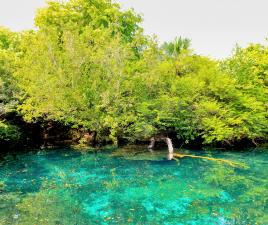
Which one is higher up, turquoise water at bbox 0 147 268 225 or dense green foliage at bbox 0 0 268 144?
dense green foliage at bbox 0 0 268 144

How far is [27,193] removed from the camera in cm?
1325

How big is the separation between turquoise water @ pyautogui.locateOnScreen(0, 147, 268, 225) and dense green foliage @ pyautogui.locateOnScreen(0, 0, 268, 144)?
2532mm

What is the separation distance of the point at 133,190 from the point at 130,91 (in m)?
11.0

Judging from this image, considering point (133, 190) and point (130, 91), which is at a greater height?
point (130, 91)

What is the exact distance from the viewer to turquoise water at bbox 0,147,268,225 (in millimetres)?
10602

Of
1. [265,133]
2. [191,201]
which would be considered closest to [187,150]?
[265,133]

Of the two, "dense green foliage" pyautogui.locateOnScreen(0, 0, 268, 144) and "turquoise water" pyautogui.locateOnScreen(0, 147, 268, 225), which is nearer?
"turquoise water" pyautogui.locateOnScreen(0, 147, 268, 225)

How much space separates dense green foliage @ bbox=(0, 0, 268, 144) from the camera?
22.1 metres

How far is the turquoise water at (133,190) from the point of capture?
10.6 metres

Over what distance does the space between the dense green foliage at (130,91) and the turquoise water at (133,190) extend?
2532 millimetres

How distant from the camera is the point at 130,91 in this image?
23.6 m

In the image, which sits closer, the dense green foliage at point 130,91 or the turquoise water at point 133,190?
the turquoise water at point 133,190

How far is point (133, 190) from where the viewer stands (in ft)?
45.2

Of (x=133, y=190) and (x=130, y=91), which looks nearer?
(x=133, y=190)
